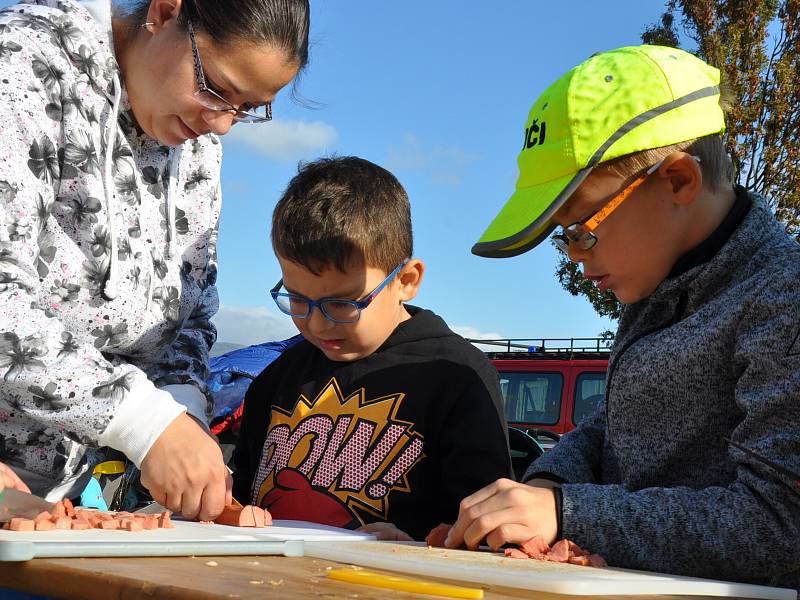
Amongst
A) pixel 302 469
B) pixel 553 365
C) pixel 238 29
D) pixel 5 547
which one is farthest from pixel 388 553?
pixel 553 365

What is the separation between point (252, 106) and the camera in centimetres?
235

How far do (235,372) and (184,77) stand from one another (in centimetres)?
215

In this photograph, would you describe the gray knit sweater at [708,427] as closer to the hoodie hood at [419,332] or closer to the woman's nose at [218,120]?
the hoodie hood at [419,332]

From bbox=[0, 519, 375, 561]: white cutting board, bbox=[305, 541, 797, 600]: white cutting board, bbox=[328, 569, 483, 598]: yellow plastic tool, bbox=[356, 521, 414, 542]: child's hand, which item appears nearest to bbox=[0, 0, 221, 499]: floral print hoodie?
bbox=[0, 519, 375, 561]: white cutting board

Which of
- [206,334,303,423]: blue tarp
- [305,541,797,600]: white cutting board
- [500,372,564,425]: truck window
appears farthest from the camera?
[500,372,564,425]: truck window

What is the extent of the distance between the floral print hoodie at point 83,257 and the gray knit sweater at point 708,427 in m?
0.91

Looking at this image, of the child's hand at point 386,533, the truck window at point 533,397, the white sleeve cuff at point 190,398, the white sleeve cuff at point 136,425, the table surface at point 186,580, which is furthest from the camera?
the truck window at point 533,397

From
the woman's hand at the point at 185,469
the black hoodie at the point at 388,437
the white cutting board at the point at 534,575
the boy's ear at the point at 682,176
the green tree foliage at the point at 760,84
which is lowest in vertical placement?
the white cutting board at the point at 534,575

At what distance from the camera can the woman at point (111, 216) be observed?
68.8 inches

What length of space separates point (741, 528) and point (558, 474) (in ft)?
1.81

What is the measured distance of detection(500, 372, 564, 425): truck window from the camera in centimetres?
1150

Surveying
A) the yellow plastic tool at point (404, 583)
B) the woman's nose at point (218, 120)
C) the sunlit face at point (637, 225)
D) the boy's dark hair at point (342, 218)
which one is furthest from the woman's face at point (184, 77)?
the yellow plastic tool at point (404, 583)

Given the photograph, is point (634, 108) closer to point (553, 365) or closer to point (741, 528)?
Result: point (741, 528)

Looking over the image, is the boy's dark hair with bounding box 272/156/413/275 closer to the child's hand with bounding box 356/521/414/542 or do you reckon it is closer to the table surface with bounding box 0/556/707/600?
the child's hand with bounding box 356/521/414/542
